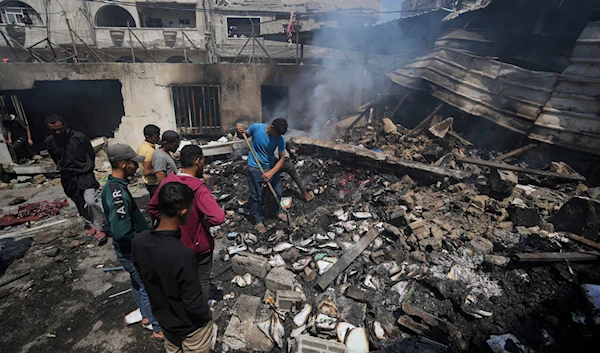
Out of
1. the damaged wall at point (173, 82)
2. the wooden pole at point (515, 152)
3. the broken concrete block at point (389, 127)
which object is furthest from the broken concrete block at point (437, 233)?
the damaged wall at point (173, 82)

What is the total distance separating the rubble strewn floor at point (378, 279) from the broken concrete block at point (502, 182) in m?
0.03

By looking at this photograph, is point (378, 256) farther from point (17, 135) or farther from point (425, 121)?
point (17, 135)

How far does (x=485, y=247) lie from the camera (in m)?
4.09

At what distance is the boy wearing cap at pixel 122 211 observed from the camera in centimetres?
262

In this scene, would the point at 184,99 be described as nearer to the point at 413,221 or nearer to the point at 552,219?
the point at 413,221

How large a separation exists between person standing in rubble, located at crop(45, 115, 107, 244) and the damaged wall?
478cm

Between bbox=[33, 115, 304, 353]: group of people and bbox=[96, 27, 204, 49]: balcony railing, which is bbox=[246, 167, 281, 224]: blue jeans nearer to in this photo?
bbox=[33, 115, 304, 353]: group of people

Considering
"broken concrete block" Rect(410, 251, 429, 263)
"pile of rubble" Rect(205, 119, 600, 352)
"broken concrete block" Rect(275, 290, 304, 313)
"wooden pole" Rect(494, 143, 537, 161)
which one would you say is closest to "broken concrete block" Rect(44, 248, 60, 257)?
"pile of rubble" Rect(205, 119, 600, 352)

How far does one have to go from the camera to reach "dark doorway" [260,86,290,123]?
10023mm

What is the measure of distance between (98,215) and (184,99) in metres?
5.63

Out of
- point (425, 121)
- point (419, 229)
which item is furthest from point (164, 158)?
point (425, 121)

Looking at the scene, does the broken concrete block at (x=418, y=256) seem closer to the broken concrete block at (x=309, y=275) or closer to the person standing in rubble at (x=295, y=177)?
the broken concrete block at (x=309, y=275)

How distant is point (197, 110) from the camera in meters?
9.68

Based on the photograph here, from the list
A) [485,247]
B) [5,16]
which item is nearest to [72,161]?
[485,247]
